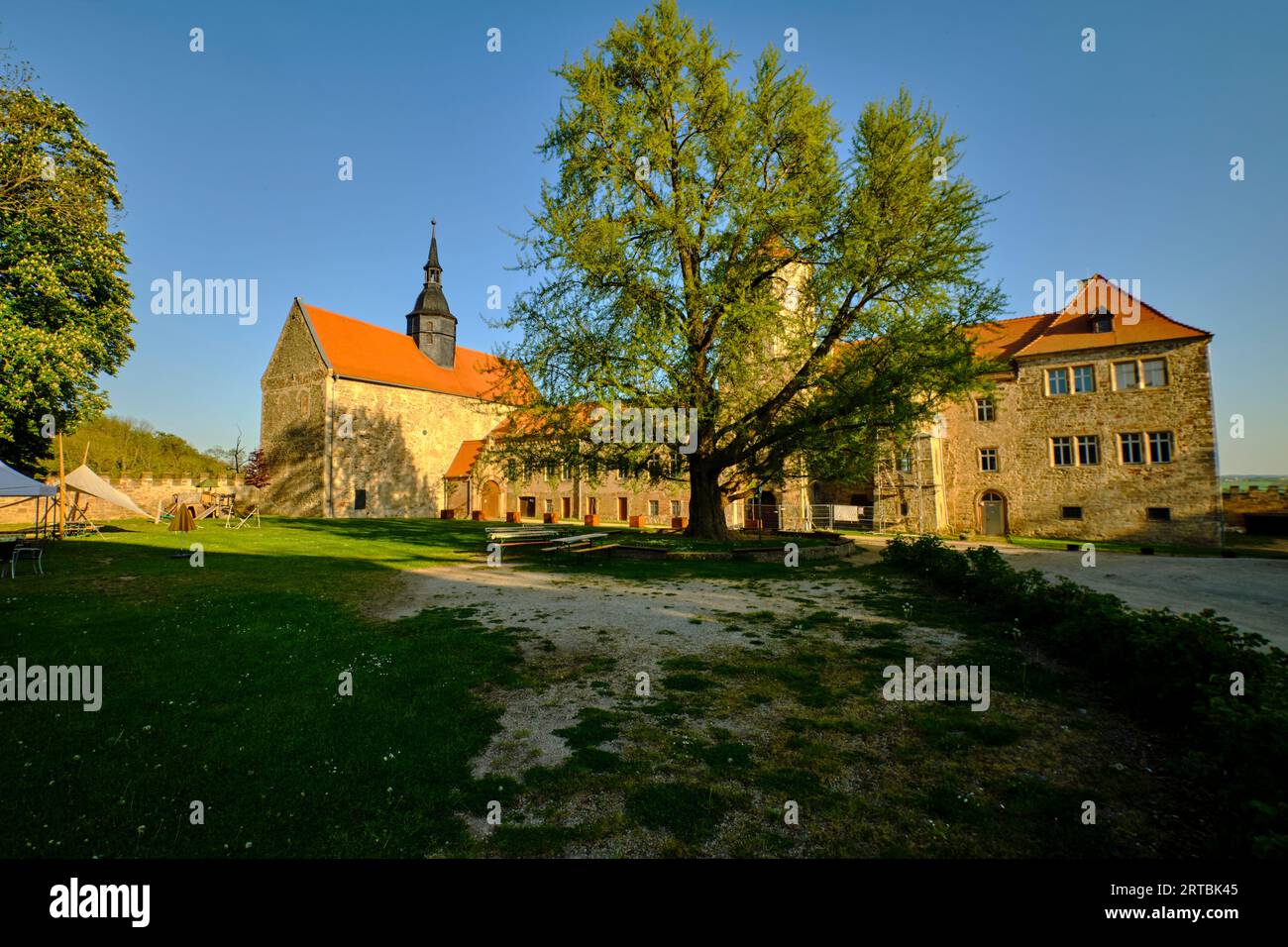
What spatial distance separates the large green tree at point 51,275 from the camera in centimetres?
1872

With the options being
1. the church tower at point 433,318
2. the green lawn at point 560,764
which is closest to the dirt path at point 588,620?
the green lawn at point 560,764

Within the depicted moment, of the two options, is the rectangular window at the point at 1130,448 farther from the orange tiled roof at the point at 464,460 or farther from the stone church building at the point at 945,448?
the orange tiled roof at the point at 464,460

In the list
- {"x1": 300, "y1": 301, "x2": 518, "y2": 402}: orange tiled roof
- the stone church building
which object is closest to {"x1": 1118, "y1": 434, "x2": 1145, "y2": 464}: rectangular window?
the stone church building

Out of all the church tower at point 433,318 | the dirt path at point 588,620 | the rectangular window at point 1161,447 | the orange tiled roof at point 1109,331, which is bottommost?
the dirt path at point 588,620

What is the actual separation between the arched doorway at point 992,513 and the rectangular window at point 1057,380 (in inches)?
252

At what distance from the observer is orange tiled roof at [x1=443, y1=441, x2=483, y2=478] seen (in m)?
45.7

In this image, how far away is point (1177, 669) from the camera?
4742mm

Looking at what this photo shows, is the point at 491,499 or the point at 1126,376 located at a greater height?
the point at 1126,376

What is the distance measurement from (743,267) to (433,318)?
38454 millimetres

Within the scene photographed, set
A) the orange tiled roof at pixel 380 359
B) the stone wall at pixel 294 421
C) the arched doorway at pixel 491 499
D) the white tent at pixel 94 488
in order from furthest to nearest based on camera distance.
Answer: the arched doorway at pixel 491 499 → the orange tiled roof at pixel 380 359 → the stone wall at pixel 294 421 → the white tent at pixel 94 488

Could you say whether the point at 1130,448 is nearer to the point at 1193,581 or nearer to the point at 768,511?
the point at 768,511

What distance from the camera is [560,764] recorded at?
13.6ft

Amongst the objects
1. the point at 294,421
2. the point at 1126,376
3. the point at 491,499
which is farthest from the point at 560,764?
the point at 294,421
